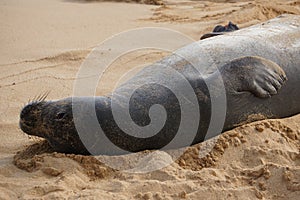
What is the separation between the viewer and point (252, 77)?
3.09 metres

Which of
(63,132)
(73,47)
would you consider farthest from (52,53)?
(63,132)

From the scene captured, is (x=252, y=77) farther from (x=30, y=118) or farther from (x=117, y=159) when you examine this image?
(x=30, y=118)

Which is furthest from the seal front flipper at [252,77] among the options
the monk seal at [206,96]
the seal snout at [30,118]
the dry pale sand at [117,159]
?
the seal snout at [30,118]

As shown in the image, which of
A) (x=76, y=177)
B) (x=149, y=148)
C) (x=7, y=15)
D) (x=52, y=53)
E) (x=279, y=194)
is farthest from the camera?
(x=7, y=15)

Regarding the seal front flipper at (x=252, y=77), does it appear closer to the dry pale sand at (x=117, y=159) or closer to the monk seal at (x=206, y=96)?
the monk seal at (x=206, y=96)

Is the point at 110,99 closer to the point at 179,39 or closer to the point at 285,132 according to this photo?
the point at 285,132

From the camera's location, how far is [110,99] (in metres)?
3.01

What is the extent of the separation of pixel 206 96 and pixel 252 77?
307mm

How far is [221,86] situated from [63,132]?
3.07 ft

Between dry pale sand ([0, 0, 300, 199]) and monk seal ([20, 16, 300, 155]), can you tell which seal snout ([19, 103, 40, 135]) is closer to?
monk seal ([20, 16, 300, 155])

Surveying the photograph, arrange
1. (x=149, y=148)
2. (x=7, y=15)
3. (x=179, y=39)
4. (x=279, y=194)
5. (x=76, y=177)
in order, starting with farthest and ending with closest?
1. (x=7, y=15)
2. (x=179, y=39)
3. (x=149, y=148)
4. (x=76, y=177)
5. (x=279, y=194)

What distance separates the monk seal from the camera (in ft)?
9.54

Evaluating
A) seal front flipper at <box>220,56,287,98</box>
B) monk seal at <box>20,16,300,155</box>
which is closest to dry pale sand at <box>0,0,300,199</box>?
monk seal at <box>20,16,300,155</box>

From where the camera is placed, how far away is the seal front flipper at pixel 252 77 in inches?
121
